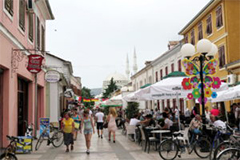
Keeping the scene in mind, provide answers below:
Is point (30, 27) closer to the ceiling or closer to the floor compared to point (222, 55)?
closer to the ceiling

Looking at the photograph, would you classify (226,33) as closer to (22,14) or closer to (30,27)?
(30,27)

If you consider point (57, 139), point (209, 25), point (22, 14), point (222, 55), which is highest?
point (209, 25)

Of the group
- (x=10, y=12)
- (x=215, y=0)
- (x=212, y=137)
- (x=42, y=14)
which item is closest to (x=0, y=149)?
(x=10, y=12)

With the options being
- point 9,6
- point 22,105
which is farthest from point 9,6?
point 22,105

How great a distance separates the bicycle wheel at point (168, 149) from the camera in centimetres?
897

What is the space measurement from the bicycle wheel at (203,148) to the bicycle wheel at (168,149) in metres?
0.77

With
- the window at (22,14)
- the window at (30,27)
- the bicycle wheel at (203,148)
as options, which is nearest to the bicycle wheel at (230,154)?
the bicycle wheel at (203,148)

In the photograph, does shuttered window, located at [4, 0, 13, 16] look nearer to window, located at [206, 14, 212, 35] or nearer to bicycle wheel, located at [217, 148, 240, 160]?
bicycle wheel, located at [217, 148, 240, 160]

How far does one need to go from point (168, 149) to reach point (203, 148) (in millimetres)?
1151

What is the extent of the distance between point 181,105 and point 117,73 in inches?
4345

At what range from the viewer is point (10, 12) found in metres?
11.6

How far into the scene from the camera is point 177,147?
29.7 feet

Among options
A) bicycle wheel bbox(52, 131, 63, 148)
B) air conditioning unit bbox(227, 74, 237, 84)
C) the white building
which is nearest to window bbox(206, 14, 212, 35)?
air conditioning unit bbox(227, 74, 237, 84)

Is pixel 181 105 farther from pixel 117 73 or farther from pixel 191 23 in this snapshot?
pixel 117 73
